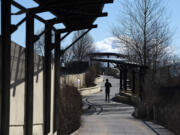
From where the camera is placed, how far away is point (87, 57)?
196ft

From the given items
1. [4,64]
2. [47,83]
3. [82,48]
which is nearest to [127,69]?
[47,83]

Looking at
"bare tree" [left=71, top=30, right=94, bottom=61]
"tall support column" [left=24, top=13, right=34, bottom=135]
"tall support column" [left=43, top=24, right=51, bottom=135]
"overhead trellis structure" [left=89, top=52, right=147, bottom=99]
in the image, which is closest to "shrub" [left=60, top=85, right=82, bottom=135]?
"tall support column" [left=43, top=24, right=51, bottom=135]

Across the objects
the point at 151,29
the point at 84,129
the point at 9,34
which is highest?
the point at 151,29

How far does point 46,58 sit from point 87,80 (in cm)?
3222

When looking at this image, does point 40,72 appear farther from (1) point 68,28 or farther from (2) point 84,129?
(2) point 84,129

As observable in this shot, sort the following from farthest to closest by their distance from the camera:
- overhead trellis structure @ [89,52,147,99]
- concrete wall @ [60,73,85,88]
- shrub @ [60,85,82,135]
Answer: overhead trellis structure @ [89,52,147,99] < concrete wall @ [60,73,85,88] < shrub @ [60,85,82,135]

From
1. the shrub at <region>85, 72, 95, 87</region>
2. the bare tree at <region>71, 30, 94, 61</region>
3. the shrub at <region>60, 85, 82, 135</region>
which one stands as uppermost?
the bare tree at <region>71, 30, 94, 61</region>

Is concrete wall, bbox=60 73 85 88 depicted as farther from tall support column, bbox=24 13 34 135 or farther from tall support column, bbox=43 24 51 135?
tall support column, bbox=24 13 34 135

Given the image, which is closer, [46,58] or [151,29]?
[46,58]

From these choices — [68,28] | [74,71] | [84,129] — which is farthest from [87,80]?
[68,28]

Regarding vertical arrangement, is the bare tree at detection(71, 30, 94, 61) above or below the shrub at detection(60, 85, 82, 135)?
above

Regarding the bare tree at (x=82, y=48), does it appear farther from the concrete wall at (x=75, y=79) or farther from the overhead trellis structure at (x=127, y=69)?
the overhead trellis structure at (x=127, y=69)

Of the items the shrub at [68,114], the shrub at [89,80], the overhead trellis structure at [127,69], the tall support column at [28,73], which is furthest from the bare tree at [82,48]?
the tall support column at [28,73]

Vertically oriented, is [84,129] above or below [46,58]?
below
